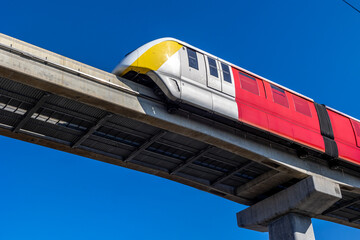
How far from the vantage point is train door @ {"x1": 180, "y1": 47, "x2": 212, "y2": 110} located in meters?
19.0

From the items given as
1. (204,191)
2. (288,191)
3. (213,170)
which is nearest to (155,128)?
(213,170)

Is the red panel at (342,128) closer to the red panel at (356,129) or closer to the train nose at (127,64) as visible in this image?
the red panel at (356,129)

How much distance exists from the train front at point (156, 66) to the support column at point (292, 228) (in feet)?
33.8

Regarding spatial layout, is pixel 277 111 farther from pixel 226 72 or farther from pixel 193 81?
pixel 193 81

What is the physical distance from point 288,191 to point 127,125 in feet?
32.5

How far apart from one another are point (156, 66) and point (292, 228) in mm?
11657

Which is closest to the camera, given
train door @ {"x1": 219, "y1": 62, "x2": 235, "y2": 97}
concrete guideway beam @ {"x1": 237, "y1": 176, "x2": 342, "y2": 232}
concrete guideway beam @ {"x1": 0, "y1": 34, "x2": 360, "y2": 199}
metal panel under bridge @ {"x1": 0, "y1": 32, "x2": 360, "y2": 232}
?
concrete guideway beam @ {"x1": 0, "y1": 34, "x2": 360, "y2": 199}

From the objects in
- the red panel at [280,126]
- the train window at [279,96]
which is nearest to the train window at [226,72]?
the red panel at [280,126]

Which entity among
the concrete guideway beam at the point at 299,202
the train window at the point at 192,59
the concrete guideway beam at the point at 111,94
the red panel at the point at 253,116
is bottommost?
the concrete guideway beam at the point at 299,202

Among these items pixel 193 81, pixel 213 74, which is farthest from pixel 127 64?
pixel 213 74

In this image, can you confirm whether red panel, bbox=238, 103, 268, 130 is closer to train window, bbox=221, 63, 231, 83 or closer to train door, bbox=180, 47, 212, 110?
train window, bbox=221, 63, 231, 83

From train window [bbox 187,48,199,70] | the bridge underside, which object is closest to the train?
train window [bbox 187,48,199,70]

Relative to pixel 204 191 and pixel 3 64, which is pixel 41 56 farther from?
pixel 204 191

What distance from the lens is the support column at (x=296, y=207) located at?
23.8 m
